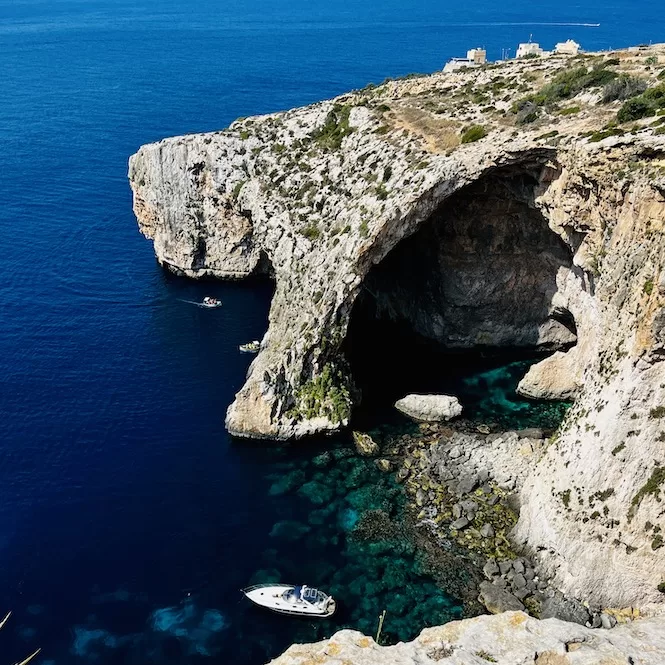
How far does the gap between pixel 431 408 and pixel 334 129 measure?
1368 inches

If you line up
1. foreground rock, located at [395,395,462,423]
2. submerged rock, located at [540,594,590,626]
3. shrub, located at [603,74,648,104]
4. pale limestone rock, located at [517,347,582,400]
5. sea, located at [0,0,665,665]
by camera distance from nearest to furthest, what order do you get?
submerged rock, located at [540,594,590,626] < sea, located at [0,0,665,665] < shrub, located at [603,74,648,104] < foreground rock, located at [395,395,462,423] < pale limestone rock, located at [517,347,582,400]

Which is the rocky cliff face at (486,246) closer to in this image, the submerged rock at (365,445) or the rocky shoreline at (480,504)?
the rocky shoreline at (480,504)

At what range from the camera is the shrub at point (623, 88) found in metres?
51.2

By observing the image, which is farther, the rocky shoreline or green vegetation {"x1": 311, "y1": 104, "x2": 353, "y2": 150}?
green vegetation {"x1": 311, "y1": 104, "x2": 353, "y2": 150}

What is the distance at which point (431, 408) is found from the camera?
5934 centimetres

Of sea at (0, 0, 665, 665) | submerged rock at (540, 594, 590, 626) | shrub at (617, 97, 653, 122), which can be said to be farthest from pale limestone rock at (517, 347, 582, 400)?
submerged rock at (540, 594, 590, 626)

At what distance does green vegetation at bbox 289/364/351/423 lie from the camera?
188ft

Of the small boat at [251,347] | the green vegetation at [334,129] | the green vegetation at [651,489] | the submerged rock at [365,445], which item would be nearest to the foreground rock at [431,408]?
the submerged rock at [365,445]

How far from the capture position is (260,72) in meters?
185

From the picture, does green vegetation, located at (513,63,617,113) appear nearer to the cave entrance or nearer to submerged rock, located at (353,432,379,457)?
the cave entrance

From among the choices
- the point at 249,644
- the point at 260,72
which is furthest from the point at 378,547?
the point at 260,72

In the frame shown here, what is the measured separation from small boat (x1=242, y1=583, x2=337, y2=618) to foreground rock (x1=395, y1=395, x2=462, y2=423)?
21.4 meters

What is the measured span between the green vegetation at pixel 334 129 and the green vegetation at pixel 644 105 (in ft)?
101

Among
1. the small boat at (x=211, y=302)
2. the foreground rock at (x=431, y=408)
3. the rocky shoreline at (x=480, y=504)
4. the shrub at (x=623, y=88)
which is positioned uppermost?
the shrub at (x=623, y=88)
